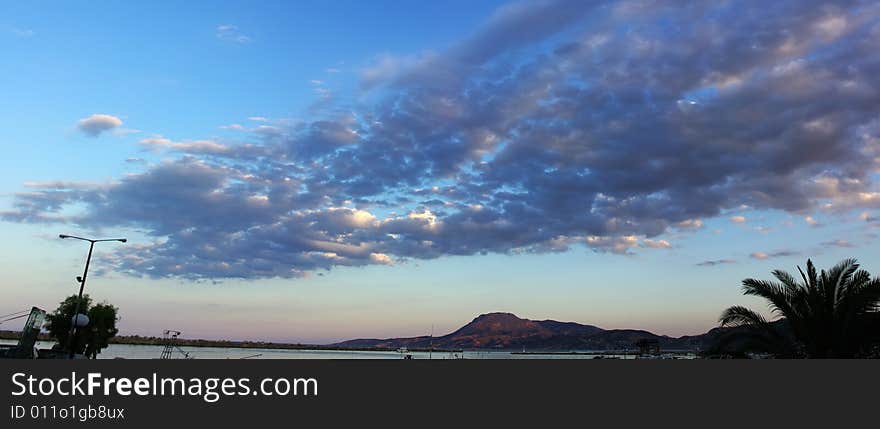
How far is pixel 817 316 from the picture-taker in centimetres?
2566

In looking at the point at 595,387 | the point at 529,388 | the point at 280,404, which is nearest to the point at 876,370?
the point at 595,387

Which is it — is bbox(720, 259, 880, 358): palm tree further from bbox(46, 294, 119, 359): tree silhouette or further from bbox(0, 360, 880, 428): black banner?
bbox(46, 294, 119, 359): tree silhouette

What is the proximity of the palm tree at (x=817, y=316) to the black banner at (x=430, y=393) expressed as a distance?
46.8 feet

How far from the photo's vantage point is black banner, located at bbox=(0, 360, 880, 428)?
1178 cm

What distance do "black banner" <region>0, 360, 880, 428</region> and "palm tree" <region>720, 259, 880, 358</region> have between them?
1426 centimetres

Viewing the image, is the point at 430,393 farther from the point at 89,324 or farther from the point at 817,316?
the point at 89,324

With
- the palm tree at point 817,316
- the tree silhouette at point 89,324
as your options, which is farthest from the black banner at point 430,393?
the tree silhouette at point 89,324

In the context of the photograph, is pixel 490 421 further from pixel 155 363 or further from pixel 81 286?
pixel 81 286

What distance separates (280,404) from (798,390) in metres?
10.7

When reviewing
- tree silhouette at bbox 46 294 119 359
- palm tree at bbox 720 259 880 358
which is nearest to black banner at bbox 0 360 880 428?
palm tree at bbox 720 259 880 358

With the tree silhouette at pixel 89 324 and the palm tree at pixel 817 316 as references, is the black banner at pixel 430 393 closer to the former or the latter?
the palm tree at pixel 817 316

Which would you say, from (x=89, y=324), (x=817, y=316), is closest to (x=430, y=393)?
(x=817, y=316)

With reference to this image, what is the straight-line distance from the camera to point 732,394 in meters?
12.7

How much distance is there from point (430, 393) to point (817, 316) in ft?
69.4
